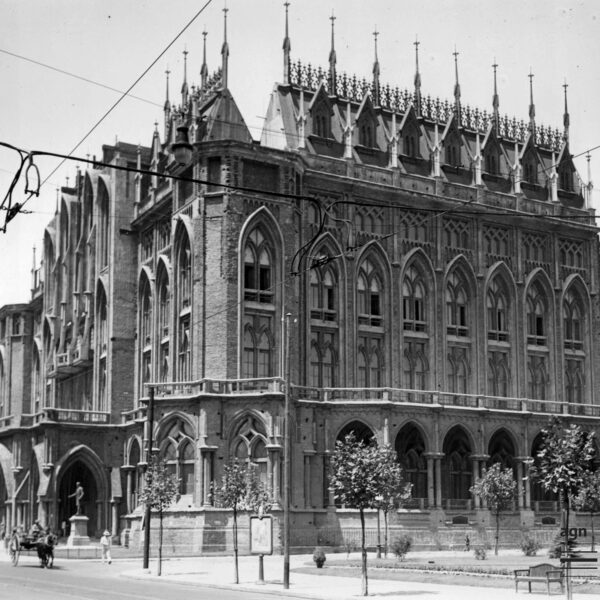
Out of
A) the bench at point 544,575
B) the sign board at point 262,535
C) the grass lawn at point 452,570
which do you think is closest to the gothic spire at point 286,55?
the grass lawn at point 452,570

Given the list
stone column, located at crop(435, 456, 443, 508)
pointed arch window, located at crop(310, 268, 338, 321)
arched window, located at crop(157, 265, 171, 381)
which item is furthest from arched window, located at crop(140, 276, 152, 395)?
stone column, located at crop(435, 456, 443, 508)

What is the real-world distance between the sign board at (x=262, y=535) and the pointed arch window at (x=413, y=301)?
31552 mm

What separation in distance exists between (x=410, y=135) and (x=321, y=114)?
6422mm

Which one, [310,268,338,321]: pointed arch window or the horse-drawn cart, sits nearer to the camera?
the horse-drawn cart

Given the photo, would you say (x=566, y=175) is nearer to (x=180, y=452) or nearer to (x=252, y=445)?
(x=252, y=445)

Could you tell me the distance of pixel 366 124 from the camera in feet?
224

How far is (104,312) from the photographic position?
7112cm

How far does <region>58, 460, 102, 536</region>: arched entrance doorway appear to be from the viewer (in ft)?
214

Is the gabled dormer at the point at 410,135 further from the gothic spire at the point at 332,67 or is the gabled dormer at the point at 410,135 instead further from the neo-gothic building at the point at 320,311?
the gothic spire at the point at 332,67

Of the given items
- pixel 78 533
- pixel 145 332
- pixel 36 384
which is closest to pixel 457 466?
pixel 145 332

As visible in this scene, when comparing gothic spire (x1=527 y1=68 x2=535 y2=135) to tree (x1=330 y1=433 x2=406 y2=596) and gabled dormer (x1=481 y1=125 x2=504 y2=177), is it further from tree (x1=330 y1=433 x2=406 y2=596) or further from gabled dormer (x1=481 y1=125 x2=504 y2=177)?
tree (x1=330 y1=433 x2=406 y2=596)

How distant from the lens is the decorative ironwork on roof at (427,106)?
6869cm

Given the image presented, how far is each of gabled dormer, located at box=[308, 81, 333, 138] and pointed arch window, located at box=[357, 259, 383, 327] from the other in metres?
8.12

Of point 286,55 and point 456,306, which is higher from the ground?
point 286,55
